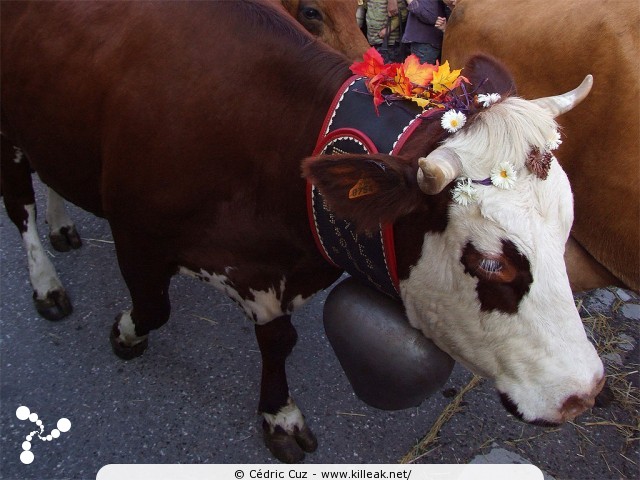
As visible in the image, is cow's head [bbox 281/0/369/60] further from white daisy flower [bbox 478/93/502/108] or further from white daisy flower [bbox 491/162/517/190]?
white daisy flower [bbox 491/162/517/190]

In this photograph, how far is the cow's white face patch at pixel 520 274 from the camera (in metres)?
1.34

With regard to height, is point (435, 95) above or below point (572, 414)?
above

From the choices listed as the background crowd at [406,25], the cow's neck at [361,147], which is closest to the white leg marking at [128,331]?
the cow's neck at [361,147]

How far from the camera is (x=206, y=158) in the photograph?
70.6 inches

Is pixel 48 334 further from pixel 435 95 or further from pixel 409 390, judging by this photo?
pixel 435 95

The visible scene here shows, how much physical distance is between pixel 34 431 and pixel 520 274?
6.42 feet

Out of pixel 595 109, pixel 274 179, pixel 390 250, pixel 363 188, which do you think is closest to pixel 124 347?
pixel 274 179

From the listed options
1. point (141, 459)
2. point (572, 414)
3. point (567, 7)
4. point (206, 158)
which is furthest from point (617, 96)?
point (141, 459)

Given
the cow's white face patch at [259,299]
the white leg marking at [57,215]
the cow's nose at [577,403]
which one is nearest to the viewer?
the cow's nose at [577,403]

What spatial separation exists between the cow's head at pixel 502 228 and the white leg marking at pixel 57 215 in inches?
90.9

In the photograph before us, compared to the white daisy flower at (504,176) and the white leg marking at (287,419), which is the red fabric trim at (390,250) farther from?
the white leg marking at (287,419)

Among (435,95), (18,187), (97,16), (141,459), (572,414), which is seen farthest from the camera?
(18,187)

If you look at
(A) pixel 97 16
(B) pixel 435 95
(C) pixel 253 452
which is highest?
(B) pixel 435 95

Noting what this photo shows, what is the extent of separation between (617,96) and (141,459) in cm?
234
